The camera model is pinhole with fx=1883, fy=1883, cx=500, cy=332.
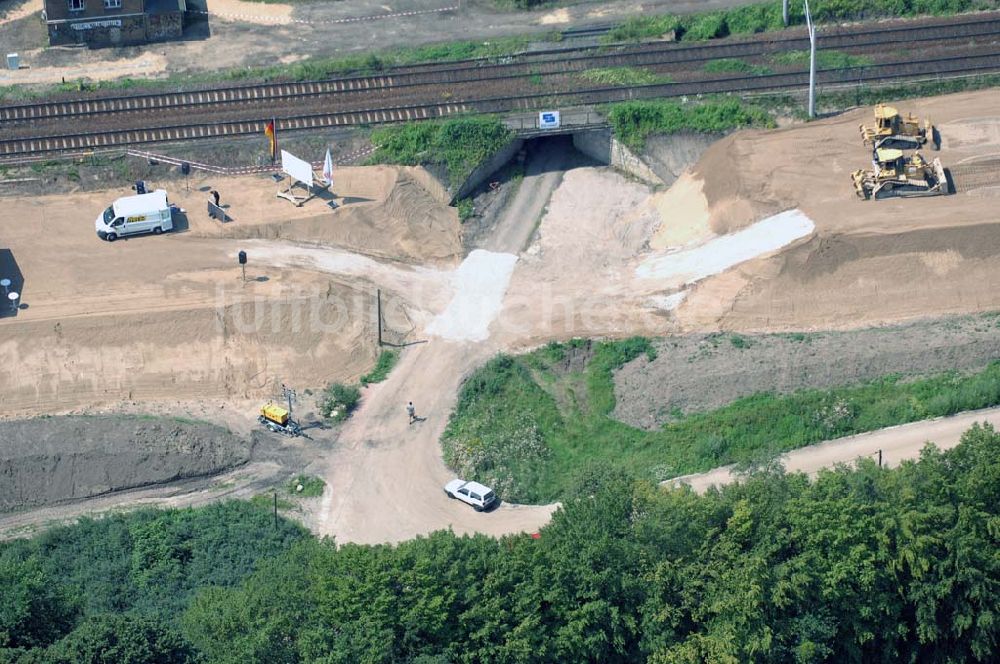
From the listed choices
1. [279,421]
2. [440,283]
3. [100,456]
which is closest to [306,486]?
[279,421]

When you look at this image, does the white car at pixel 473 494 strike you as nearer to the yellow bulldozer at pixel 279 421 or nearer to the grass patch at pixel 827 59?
the yellow bulldozer at pixel 279 421

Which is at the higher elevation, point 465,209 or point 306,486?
point 465,209

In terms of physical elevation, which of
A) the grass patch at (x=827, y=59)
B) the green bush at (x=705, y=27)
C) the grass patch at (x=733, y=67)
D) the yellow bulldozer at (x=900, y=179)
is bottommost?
the yellow bulldozer at (x=900, y=179)

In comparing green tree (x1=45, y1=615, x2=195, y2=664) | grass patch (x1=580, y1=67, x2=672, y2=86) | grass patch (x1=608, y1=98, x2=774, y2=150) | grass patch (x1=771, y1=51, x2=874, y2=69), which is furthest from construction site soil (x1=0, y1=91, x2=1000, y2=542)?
green tree (x1=45, y1=615, x2=195, y2=664)

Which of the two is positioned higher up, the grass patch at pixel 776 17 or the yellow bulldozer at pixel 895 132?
the grass patch at pixel 776 17

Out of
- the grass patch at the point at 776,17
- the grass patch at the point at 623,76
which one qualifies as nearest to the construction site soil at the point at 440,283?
the grass patch at the point at 623,76

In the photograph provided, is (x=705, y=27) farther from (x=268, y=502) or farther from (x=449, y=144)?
(x=268, y=502)

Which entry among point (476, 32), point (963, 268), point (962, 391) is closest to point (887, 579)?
point (962, 391)
